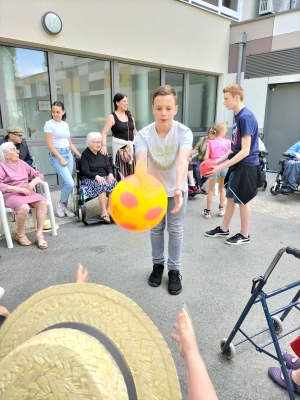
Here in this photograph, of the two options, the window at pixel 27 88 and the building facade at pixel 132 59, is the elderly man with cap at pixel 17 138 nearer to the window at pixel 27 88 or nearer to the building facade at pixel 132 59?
the building facade at pixel 132 59

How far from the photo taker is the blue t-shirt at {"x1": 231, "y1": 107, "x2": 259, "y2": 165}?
9.34ft

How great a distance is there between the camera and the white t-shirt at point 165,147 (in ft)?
6.95

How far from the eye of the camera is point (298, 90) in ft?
23.0

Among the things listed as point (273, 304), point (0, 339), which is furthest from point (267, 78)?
point (0, 339)

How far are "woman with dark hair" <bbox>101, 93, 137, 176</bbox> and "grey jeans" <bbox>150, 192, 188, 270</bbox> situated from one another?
213 centimetres

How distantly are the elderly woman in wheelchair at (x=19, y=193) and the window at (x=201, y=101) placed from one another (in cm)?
533

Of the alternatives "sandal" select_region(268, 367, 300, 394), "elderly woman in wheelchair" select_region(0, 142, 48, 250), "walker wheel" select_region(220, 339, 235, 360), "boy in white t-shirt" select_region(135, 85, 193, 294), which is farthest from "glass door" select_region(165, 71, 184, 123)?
"sandal" select_region(268, 367, 300, 394)

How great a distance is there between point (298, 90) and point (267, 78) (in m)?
0.83

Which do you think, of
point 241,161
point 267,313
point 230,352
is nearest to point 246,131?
point 241,161

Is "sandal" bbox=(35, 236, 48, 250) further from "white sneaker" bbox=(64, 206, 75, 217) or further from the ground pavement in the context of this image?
"white sneaker" bbox=(64, 206, 75, 217)

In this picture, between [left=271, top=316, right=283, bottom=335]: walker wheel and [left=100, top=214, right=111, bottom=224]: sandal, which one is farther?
[left=100, top=214, right=111, bottom=224]: sandal

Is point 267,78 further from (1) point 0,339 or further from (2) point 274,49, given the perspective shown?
(1) point 0,339

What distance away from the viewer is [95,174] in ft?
13.4

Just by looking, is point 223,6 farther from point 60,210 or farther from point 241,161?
point 60,210
